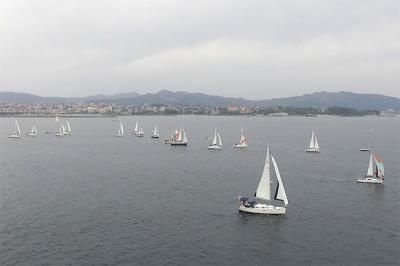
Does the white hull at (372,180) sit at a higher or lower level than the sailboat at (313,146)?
lower

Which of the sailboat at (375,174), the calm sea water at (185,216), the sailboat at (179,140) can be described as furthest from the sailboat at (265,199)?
the sailboat at (179,140)

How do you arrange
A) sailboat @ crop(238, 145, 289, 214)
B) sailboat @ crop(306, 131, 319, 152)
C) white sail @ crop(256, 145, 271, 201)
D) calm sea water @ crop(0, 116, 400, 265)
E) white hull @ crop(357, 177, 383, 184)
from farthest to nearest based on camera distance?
sailboat @ crop(306, 131, 319, 152)
white hull @ crop(357, 177, 383, 184)
white sail @ crop(256, 145, 271, 201)
sailboat @ crop(238, 145, 289, 214)
calm sea water @ crop(0, 116, 400, 265)

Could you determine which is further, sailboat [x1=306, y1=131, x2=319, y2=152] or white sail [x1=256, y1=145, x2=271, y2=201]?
sailboat [x1=306, y1=131, x2=319, y2=152]

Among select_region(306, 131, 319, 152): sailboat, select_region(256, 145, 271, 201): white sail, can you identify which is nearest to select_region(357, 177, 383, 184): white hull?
select_region(256, 145, 271, 201): white sail

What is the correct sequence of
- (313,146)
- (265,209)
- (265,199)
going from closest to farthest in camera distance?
(265,209)
(265,199)
(313,146)

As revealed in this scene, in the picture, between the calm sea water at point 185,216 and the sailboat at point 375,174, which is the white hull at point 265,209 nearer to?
the calm sea water at point 185,216

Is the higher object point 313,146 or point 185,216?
point 313,146

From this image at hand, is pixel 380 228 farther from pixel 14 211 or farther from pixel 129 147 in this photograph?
pixel 129 147

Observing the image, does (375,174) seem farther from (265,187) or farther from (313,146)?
(313,146)

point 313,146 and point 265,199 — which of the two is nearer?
point 265,199

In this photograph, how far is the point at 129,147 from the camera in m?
143

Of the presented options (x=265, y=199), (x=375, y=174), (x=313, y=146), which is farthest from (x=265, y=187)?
(x=313, y=146)

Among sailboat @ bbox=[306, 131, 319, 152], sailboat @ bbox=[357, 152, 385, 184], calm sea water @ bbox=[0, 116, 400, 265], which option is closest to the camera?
calm sea water @ bbox=[0, 116, 400, 265]

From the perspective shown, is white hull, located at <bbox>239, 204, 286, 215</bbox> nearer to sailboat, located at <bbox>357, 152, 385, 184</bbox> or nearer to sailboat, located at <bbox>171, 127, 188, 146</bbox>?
sailboat, located at <bbox>357, 152, 385, 184</bbox>
